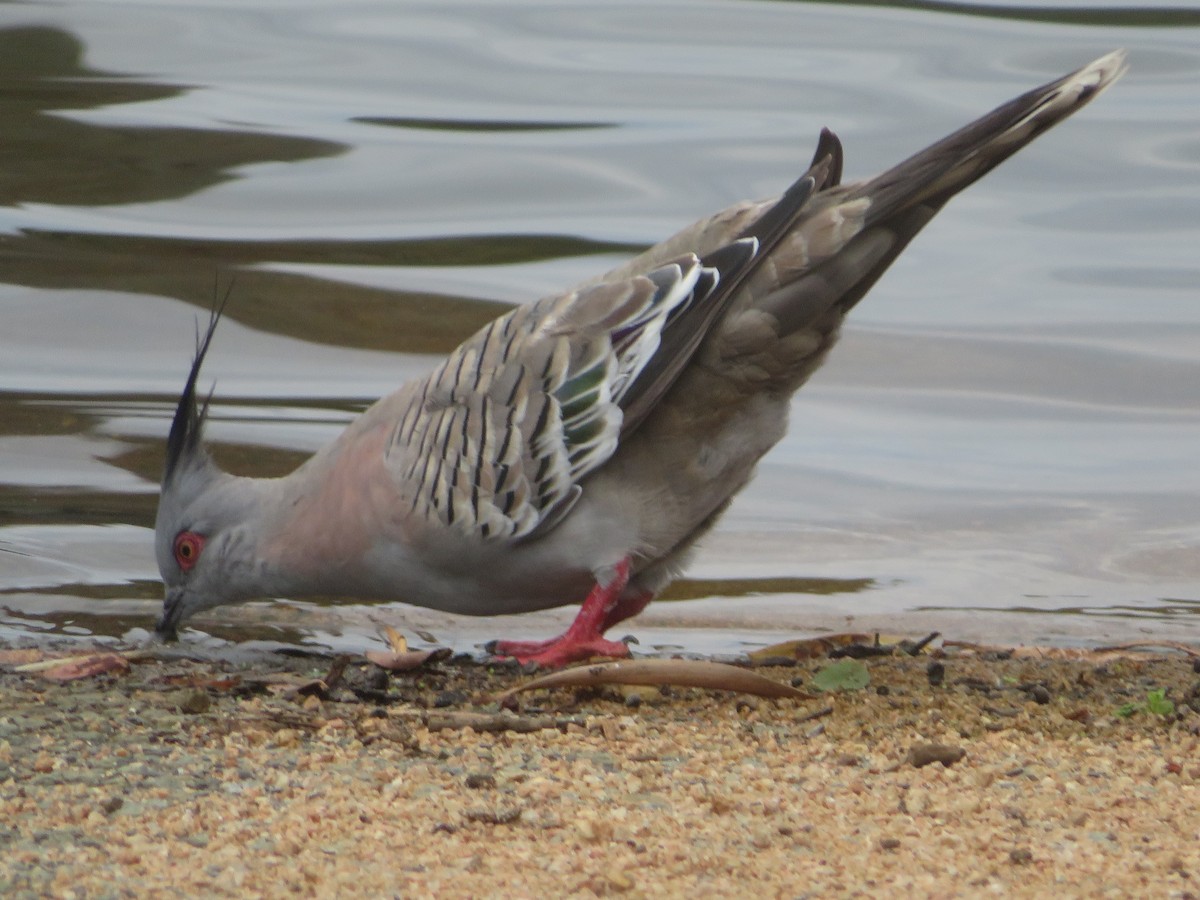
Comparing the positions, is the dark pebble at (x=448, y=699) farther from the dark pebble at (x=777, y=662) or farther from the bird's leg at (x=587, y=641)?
the dark pebble at (x=777, y=662)

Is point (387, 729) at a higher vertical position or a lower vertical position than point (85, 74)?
lower

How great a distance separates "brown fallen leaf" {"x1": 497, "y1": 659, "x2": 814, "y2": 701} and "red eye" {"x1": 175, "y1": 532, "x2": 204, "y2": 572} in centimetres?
174

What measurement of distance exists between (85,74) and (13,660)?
889cm

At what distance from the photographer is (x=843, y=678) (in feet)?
15.7

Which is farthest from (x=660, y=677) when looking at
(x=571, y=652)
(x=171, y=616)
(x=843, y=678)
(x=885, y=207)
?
(x=171, y=616)

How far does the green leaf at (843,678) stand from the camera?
4758 mm

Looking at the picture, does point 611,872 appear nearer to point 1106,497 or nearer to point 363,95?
point 1106,497

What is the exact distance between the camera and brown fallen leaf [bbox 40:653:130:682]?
489cm

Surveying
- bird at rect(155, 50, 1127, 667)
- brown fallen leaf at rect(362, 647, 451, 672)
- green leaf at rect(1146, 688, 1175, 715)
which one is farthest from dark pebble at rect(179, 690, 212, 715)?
green leaf at rect(1146, 688, 1175, 715)

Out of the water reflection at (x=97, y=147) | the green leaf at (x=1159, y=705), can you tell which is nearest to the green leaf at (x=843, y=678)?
the green leaf at (x=1159, y=705)

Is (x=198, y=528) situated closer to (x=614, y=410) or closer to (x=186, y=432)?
(x=186, y=432)

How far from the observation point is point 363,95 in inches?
531

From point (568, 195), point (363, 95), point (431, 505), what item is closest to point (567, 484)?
point (431, 505)

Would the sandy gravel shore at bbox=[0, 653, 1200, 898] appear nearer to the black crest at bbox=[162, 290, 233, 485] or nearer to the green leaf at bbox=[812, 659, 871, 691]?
the green leaf at bbox=[812, 659, 871, 691]
